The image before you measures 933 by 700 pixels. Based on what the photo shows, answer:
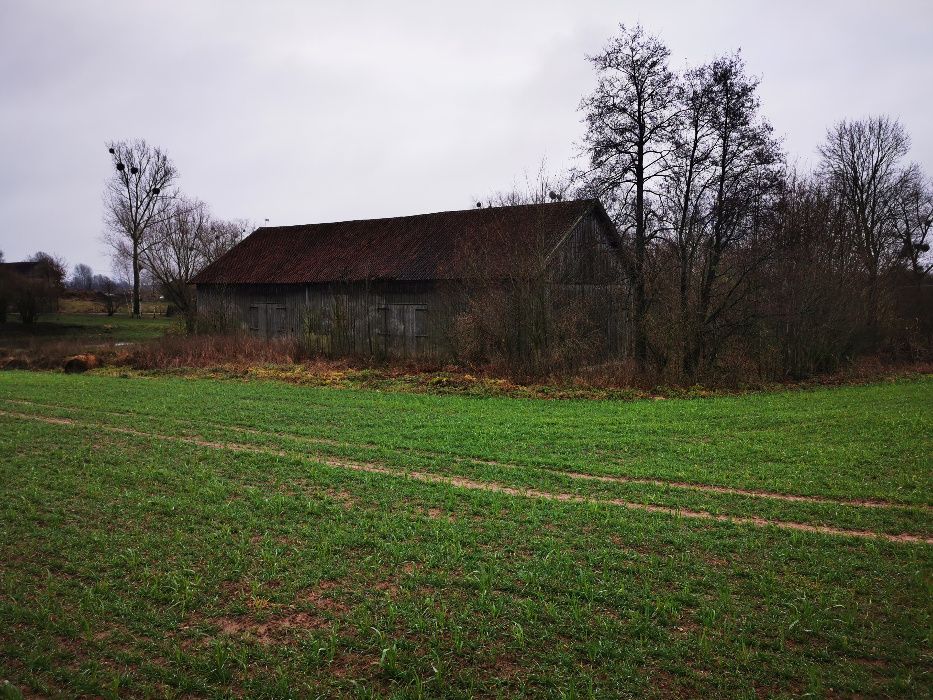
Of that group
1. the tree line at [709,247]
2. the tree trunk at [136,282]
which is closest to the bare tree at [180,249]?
the tree trunk at [136,282]

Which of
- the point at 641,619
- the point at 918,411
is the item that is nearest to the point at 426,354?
the point at 918,411

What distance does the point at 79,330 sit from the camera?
39094mm

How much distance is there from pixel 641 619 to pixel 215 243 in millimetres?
62997

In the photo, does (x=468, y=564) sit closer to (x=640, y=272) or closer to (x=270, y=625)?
(x=270, y=625)

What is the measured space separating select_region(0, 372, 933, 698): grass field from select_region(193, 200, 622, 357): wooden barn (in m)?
11.0

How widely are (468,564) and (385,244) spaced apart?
26.5m

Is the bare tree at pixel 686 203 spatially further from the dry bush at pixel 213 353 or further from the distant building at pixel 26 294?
the distant building at pixel 26 294

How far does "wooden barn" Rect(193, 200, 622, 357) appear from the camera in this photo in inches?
877

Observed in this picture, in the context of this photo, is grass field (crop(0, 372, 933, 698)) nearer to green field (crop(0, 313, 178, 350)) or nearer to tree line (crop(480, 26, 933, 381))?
tree line (crop(480, 26, 933, 381))

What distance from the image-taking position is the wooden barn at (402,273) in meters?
22.3

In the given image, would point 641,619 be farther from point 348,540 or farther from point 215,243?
point 215,243

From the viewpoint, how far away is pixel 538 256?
827 inches

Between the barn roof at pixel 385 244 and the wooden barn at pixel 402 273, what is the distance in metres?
0.07

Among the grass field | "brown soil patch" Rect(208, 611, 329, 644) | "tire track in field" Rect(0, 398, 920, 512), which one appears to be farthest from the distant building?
"brown soil patch" Rect(208, 611, 329, 644)
